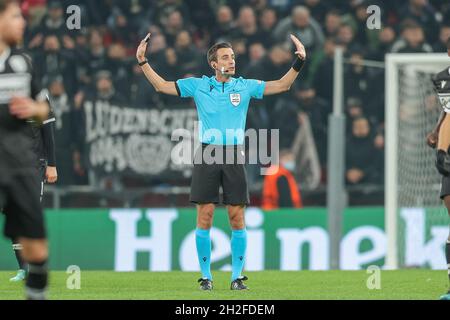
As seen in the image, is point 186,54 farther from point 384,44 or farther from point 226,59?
point 226,59

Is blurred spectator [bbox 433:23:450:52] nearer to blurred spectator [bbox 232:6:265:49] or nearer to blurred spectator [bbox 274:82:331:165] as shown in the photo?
blurred spectator [bbox 274:82:331:165]

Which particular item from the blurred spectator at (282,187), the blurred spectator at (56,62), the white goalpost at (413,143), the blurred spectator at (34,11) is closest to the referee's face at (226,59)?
the white goalpost at (413,143)

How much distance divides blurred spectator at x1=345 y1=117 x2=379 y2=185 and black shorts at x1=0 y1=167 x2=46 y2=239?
10273 mm

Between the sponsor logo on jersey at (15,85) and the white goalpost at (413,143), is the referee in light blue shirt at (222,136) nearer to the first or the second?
the sponsor logo on jersey at (15,85)

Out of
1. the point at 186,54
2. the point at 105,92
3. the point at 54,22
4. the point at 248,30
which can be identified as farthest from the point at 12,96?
the point at 54,22

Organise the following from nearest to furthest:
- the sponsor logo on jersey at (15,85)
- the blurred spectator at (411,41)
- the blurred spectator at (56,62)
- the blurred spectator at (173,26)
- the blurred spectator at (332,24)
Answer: the sponsor logo on jersey at (15,85) < the blurred spectator at (56,62) < the blurred spectator at (411,41) < the blurred spectator at (173,26) < the blurred spectator at (332,24)

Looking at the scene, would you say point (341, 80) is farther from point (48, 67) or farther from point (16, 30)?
point (16, 30)

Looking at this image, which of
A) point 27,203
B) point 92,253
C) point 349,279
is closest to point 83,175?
point 92,253

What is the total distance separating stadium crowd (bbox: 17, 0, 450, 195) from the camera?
18141mm

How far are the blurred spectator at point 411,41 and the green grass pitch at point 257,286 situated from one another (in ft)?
16.3

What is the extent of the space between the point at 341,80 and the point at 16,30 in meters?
10.1

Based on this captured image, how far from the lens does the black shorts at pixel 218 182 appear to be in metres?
11.6

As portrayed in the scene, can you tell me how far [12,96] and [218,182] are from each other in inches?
134

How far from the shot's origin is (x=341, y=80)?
17.9 metres
